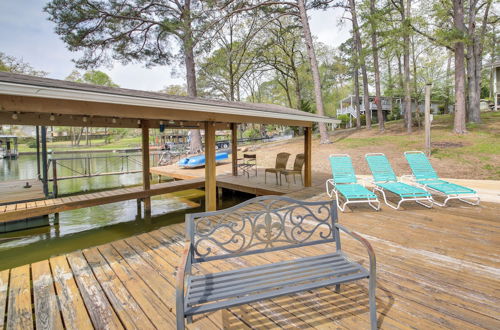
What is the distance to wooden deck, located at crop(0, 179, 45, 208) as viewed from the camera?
22.4 ft

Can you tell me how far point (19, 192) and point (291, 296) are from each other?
8.94 meters

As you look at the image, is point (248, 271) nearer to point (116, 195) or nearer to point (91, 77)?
point (116, 195)

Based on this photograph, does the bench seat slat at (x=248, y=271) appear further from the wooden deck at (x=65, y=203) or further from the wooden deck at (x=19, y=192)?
the wooden deck at (x=19, y=192)

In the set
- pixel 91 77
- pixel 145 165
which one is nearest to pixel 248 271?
pixel 145 165

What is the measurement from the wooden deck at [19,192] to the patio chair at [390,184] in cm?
903

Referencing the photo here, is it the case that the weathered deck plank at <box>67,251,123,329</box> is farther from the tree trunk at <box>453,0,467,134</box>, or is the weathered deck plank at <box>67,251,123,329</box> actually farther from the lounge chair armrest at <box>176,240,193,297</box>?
the tree trunk at <box>453,0,467,134</box>

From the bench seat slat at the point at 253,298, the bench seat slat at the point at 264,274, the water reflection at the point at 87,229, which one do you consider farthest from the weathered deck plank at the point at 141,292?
the water reflection at the point at 87,229

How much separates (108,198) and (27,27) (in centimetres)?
2098

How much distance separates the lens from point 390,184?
17.7ft

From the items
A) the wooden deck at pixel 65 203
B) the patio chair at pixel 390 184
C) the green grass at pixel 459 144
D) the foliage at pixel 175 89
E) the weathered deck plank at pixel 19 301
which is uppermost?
the foliage at pixel 175 89

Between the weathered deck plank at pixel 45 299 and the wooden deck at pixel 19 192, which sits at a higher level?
the wooden deck at pixel 19 192

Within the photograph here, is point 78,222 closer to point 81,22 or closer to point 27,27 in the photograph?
point 81,22

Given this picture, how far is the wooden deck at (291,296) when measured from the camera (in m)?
1.99

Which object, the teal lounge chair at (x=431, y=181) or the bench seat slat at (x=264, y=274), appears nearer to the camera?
the bench seat slat at (x=264, y=274)
